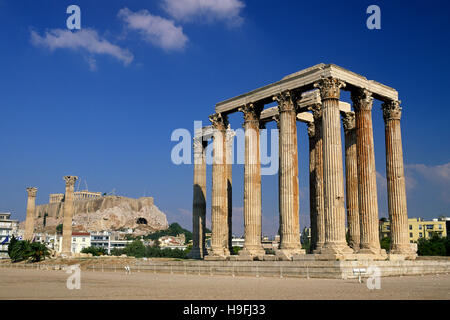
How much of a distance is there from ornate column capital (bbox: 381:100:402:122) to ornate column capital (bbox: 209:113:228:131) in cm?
1631

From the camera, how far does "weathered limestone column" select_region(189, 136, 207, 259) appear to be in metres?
55.5

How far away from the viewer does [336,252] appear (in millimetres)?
33219

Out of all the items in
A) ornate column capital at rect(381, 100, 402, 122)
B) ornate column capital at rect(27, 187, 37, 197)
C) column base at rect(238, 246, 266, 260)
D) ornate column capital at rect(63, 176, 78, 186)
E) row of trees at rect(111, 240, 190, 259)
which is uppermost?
ornate column capital at rect(381, 100, 402, 122)

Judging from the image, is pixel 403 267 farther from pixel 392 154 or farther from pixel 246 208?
pixel 246 208

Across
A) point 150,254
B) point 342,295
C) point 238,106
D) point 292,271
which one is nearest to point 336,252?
point 292,271

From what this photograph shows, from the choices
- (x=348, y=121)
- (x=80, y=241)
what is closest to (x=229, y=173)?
(x=348, y=121)

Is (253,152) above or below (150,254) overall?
above

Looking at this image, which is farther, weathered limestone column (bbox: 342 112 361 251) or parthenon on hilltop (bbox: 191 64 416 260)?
weathered limestone column (bbox: 342 112 361 251)

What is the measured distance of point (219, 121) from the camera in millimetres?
49625

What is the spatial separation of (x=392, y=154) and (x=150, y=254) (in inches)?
3836

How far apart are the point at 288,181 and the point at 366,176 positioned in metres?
6.54

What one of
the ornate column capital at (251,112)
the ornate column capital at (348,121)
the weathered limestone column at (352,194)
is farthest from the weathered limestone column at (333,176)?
the ornate column capital at (251,112)

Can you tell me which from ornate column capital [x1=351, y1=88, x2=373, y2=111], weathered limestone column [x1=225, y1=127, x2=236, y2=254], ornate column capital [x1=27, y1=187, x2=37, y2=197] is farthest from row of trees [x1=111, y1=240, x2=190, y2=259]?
ornate column capital [x1=351, y1=88, x2=373, y2=111]

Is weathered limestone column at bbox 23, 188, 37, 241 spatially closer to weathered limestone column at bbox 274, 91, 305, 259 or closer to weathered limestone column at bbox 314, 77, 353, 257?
weathered limestone column at bbox 274, 91, 305, 259
